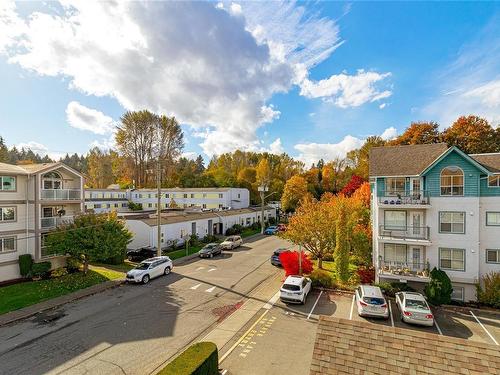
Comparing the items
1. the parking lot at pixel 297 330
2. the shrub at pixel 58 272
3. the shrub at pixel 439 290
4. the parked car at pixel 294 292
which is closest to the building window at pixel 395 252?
the shrub at pixel 439 290

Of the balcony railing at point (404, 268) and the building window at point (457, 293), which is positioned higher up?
the balcony railing at point (404, 268)

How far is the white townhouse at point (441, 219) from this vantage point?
65.8ft

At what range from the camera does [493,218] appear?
791 inches

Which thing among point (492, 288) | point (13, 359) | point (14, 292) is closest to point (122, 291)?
point (14, 292)

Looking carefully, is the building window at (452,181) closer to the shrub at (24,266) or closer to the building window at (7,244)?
the shrub at (24,266)

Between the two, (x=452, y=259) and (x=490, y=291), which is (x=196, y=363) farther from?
(x=490, y=291)

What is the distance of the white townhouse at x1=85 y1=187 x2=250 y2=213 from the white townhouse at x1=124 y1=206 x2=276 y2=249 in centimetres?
505

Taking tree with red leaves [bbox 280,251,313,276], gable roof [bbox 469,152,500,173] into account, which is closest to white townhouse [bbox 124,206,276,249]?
tree with red leaves [bbox 280,251,313,276]

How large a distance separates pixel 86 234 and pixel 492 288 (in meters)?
30.4

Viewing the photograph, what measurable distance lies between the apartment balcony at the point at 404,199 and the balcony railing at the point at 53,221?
89.9ft

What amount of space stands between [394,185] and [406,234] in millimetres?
3878

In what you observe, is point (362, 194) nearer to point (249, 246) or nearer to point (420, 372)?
point (249, 246)

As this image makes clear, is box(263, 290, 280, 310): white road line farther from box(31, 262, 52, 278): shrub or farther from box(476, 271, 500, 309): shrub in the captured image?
box(31, 262, 52, 278): shrub

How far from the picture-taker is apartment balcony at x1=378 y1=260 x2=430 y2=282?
2066 centimetres
